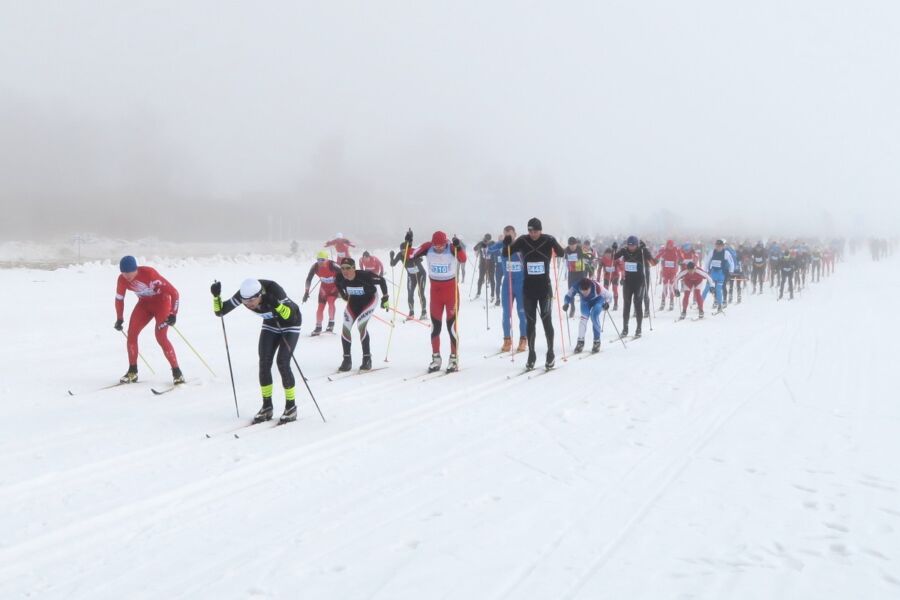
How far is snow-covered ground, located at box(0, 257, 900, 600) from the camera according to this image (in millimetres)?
3525

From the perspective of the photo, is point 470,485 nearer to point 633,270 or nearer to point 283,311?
point 283,311

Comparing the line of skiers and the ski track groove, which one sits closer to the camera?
the ski track groove

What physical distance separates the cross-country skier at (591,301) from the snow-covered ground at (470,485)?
1.52 m

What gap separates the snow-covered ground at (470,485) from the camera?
353cm

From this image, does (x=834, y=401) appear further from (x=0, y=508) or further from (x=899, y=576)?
(x=0, y=508)

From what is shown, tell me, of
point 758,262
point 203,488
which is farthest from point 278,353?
point 758,262

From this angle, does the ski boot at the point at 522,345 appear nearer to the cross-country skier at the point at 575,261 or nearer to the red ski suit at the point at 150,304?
the cross-country skier at the point at 575,261

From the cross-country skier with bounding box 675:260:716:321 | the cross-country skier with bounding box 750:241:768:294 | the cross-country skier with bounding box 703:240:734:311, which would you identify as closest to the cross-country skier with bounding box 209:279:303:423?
the cross-country skier with bounding box 675:260:716:321

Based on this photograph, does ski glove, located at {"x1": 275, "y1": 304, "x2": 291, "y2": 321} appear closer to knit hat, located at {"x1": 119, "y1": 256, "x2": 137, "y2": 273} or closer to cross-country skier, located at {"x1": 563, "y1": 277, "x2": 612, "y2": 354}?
knit hat, located at {"x1": 119, "y1": 256, "x2": 137, "y2": 273}

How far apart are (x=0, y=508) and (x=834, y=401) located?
8.23 metres

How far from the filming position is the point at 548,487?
477 centimetres

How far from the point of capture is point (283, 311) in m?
6.75

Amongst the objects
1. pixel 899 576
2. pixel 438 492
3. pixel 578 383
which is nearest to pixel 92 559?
pixel 438 492

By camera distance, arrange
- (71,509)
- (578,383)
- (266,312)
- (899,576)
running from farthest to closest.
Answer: (578,383), (266,312), (71,509), (899,576)
